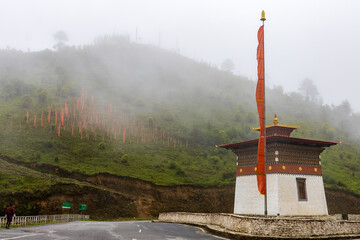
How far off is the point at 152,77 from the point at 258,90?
139 meters

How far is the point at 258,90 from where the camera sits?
20969mm

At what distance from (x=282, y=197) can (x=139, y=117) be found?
278ft

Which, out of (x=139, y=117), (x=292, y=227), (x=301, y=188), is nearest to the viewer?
(x=292, y=227)

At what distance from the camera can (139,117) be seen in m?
108

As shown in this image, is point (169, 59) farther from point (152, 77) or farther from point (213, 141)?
point (213, 141)

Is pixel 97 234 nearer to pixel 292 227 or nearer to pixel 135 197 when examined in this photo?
pixel 292 227

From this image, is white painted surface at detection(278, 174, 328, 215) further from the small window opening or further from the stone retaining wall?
the stone retaining wall

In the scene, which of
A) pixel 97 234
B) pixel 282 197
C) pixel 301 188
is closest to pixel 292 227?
pixel 97 234

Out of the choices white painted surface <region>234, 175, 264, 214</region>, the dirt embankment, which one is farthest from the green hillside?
white painted surface <region>234, 175, 264, 214</region>

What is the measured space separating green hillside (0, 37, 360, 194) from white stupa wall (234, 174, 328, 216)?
38229 millimetres

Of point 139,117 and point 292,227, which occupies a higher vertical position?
point 139,117

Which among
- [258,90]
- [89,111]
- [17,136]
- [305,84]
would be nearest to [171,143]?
[89,111]

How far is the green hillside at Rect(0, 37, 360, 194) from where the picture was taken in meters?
76.0

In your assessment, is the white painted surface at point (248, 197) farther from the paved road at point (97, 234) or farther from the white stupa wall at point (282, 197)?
the paved road at point (97, 234)
